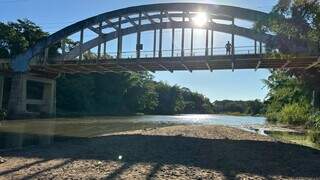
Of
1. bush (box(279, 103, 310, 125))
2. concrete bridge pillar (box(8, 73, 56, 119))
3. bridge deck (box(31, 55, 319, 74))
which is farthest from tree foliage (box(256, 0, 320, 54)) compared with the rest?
concrete bridge pillar (box(8, 73, 56, 119))

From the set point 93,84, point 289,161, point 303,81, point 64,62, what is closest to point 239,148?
point 289,161

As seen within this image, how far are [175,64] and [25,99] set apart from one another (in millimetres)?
26251

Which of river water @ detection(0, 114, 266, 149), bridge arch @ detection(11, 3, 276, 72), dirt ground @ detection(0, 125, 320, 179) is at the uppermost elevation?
bridge arch @ detection(11, 3, 276, 72)

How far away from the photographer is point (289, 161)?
56.4 feet

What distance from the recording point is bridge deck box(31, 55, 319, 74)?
64188 millimetres

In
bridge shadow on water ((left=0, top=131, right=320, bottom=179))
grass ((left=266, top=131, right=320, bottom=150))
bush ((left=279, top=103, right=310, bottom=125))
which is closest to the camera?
bridge shadow on water ((left=0, top=131, right=320, bottom=179))

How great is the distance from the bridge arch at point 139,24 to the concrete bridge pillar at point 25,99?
220 centimetres

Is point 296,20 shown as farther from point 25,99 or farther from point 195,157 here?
point 25,99

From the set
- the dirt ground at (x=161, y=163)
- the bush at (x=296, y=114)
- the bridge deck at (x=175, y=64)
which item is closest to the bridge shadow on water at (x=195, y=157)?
the dirt ground at (x=161, y=163)

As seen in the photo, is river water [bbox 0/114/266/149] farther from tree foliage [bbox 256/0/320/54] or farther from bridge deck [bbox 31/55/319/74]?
tree foliage [bbox 256/0/320/54]

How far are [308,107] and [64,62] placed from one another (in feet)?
124

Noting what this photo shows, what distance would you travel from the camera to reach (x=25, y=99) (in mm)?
79250

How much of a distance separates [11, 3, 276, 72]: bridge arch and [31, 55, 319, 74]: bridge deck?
Answer: 2364 mm

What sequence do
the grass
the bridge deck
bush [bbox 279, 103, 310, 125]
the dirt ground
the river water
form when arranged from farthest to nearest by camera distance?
the bridge deck, bush [bbox 279, 103, 310, 125], the river water, the grass, the dirt ground
